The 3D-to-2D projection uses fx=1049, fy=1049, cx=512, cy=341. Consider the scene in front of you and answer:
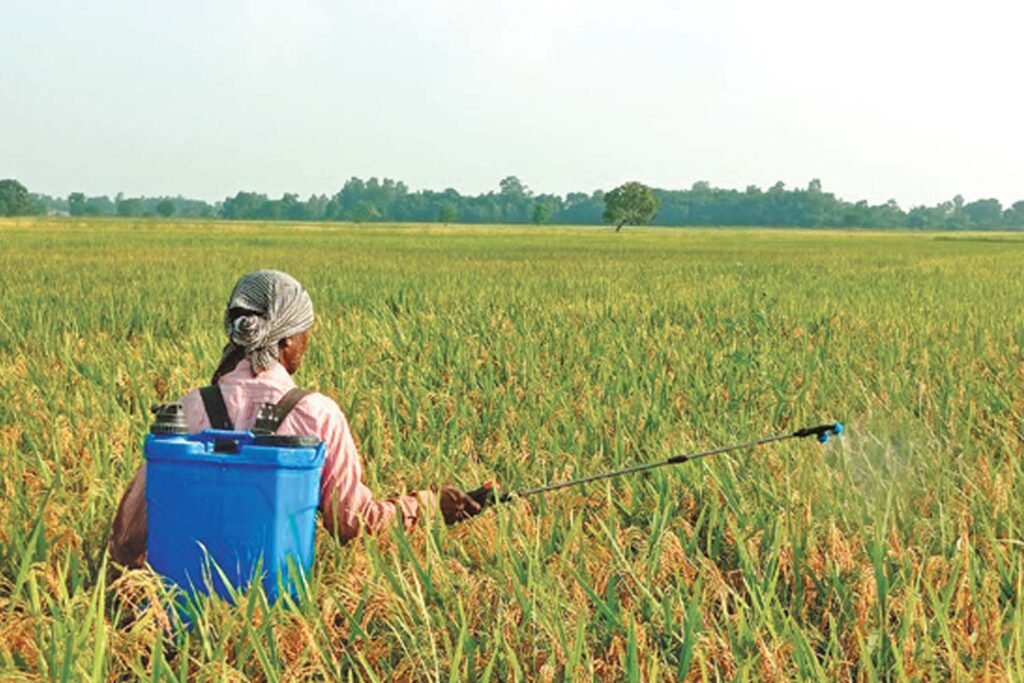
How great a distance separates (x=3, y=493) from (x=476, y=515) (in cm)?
160

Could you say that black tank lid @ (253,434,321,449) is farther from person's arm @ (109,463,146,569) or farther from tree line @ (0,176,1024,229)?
tree line @ (0,176,1024,229)

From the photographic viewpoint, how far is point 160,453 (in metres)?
2.10

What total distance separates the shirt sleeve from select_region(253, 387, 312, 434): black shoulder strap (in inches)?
3.5

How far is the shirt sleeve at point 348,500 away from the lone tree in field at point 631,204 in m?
100

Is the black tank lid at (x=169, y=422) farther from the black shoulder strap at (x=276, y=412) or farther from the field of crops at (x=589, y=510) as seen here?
the field of crops at (x=589, y=510)

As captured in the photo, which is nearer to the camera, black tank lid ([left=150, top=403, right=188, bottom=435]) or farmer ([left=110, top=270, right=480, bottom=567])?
black tank lid ([left=150, top=403, right=188, bottom=435])

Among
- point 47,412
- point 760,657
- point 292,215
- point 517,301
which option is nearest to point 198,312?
point 517,301

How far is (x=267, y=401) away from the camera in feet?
7.82

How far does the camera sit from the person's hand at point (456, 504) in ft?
8.36

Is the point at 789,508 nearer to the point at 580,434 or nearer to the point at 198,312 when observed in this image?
the point at 580,434

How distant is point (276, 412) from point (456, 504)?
53 cm

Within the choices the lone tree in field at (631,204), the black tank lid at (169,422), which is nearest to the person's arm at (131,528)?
the black tank lid at (169,422)

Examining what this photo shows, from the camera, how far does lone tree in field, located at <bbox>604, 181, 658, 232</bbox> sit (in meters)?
102

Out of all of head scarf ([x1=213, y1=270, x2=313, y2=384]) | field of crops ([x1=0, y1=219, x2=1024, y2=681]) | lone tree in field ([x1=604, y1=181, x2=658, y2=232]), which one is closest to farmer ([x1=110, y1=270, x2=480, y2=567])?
head scarf ([x1=213, y1=270, x2=313, y2=384])
